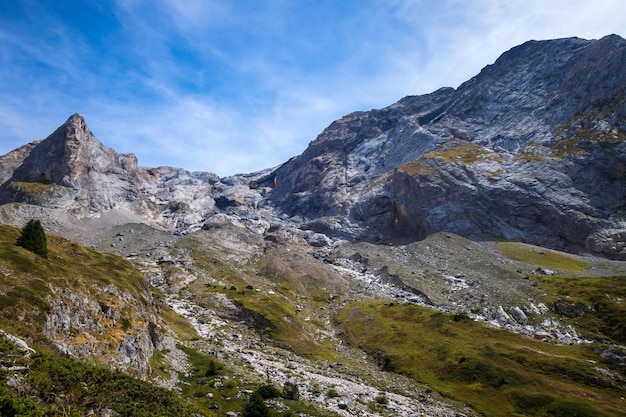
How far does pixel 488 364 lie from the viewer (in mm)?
69188

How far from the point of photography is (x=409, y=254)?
169 m

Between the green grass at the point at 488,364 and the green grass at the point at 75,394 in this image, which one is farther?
the green grass at the point at 488,364

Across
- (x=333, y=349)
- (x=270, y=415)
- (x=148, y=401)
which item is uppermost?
(x=148, y=401)

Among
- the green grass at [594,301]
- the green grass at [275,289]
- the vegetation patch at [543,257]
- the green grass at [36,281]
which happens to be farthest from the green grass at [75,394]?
the vegetation patch at [543,257]

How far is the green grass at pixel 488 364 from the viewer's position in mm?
57669

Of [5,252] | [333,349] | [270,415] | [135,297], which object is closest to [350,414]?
[270,415]

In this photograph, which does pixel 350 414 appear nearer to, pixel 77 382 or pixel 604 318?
pixel 77 382

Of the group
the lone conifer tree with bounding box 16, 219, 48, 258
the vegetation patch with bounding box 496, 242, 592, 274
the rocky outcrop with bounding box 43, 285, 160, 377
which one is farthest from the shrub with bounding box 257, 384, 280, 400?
the vegetation patch with bounding box 496, 242, 592, 274

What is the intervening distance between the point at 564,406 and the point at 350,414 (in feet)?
113

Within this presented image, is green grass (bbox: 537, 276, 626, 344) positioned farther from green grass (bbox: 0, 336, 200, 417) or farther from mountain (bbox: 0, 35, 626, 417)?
green grass (bbox: 0, 336, 200, 417)

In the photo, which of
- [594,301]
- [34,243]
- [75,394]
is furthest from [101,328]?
[594,301]

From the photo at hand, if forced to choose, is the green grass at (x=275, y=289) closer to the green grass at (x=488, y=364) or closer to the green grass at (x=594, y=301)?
the green grass at (x=488, y=364)

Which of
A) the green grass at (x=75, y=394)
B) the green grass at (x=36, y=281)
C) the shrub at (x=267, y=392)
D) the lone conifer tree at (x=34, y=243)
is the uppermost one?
the lone conifer tree at (x=34, y=243)

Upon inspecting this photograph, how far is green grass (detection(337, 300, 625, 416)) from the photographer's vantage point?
57.7m
